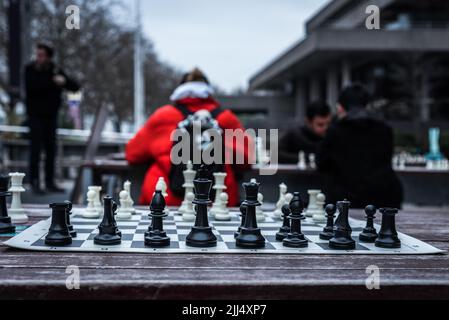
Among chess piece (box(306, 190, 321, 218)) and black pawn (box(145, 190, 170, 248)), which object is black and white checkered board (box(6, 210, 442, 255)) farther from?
chess piece (box(306, 190, 321, 218))

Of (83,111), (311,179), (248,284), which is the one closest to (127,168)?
(311,179)

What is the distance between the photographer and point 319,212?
2416 mm

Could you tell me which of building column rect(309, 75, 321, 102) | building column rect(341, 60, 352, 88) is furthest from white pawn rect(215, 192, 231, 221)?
building column rect(309, 75, 321, 102)

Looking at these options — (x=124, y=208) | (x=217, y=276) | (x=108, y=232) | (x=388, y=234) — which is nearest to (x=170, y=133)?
(x=124, y=208)

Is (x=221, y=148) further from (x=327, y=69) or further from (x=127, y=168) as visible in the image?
(x=327, y=69)

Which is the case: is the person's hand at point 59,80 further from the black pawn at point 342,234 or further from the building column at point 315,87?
the building column at point 315,87

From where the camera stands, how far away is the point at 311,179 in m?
5.59

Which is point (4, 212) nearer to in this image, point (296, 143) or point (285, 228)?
point (285, 228)

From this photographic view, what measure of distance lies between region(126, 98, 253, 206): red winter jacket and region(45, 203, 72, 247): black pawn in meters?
1.93

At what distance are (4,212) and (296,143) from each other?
4.48 meters

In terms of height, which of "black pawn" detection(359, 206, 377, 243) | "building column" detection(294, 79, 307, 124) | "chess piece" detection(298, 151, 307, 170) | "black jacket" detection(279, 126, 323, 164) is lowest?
"black pawn" detection(359, 206, 377, 243)

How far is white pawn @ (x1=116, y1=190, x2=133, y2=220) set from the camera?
2273 mm
